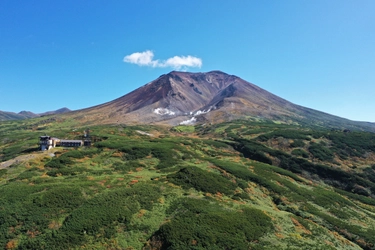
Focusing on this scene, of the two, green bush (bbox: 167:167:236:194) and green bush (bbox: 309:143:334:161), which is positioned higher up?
green bush (bbox: 309:143:334:161)

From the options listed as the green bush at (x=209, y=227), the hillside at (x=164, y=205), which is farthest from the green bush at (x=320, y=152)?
the green bush at (x=209, y=227)

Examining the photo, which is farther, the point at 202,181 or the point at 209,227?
the point at 202,181

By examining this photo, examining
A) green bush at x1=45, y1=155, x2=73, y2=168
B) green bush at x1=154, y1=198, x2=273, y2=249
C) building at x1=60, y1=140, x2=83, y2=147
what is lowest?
green bush at x1=154, y1=198, x2=273, y2=249

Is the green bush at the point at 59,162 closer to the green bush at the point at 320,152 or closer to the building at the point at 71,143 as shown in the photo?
the building at the point at 71,143

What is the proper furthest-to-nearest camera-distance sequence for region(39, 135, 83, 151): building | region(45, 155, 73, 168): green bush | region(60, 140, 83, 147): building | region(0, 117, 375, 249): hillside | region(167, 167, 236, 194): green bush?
1. region(60, 140, 83, 147): building
2. region(39, 135, 83, 151): building
3. region(45, 155, 73, 168): green bush
4. region(167, 167, 236, 194): green bush
5. region(0, 117, 375, 249): hillside

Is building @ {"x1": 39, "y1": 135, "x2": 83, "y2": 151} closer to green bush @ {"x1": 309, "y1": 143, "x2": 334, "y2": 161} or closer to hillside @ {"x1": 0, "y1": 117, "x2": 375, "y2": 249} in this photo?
hillside @ {"x1": 0, "y1": 117, "x2": 375, "y2": 249}

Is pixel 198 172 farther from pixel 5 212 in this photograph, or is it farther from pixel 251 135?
pixel 251 135

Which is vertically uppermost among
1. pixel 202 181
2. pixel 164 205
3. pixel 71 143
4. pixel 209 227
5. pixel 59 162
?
pixel 71 143

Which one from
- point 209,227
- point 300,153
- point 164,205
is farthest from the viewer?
point 300,153

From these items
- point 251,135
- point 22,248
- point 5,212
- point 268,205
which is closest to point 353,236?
point 268,205

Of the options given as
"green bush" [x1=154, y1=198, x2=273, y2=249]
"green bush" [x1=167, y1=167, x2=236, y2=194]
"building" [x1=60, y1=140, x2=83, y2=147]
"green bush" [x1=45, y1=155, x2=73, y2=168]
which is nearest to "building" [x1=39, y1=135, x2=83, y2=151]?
"building" [x1=60, y1=140, x2=83, y2=147]

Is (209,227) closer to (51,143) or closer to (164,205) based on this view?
(164,205)

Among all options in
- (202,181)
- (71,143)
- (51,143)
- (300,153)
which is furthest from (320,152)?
(51,143)
